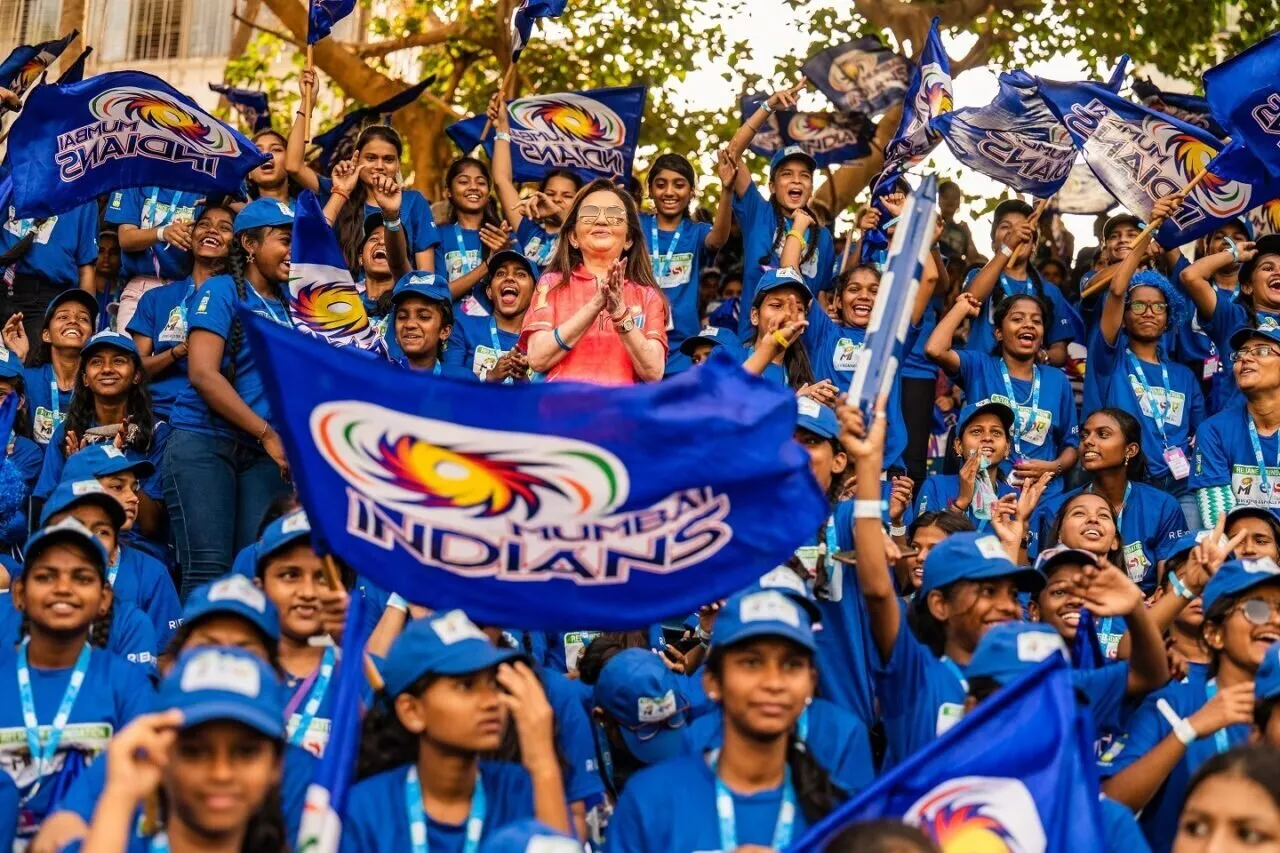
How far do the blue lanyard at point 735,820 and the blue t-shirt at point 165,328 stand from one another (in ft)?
16.9

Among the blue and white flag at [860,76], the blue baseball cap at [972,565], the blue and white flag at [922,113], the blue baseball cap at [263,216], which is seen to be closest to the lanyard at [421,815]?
the blue baseball cap at [972,565]

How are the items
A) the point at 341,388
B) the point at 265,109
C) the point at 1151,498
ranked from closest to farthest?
1. the point at 341,388
2. the point at 1151,498
3. the point at 265,109

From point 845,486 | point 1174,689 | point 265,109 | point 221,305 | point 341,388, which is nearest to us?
point 341,388

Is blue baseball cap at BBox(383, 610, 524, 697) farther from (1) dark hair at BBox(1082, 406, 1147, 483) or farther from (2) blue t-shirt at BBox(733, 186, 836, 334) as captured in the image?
(2) blue t-shirt at BBox(733, 186, 836, 334)

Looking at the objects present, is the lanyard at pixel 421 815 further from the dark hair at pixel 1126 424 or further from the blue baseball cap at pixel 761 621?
the dark hair at pixel 1126 424

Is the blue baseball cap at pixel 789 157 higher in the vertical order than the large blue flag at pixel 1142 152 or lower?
higher

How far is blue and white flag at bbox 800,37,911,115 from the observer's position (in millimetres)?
13289

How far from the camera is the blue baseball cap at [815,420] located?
24.8ft

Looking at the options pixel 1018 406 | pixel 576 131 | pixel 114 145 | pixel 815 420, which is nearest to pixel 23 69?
pixel 114 145

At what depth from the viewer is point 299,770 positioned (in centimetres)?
570

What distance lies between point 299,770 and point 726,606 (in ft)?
4.29

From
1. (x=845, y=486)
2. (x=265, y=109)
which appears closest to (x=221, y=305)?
(x=845, y=486)

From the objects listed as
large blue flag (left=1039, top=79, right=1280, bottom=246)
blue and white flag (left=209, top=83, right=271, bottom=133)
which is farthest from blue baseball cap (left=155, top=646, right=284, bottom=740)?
blue and white flag (left=209, top=83, right=271, bottom=133)

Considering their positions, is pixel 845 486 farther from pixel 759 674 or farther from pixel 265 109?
pixel 265 109
